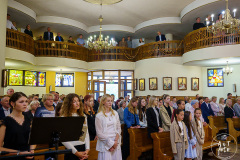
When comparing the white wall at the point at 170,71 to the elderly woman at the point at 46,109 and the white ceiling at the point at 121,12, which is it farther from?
the elderly woman at the point at 46,109

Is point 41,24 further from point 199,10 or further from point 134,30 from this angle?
point 199,10

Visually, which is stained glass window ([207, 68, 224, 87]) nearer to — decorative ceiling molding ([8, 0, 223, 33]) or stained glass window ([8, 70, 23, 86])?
decorative ceiling molding ([8, 0, 223, 33])

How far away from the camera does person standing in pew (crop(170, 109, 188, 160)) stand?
15.5 ft

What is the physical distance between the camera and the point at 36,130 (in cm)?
236

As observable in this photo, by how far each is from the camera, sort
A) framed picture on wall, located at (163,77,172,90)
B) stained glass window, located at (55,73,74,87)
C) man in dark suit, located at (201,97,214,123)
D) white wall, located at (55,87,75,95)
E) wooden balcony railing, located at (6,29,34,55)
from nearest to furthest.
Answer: man in dark suit, located at (201,97,214,123), wooden balcony railing, located at (6,29,34,55), framed picture on wall, located at (163,77,172,90), white wall, located at (55,87,75,95), stained glass window, located at (55,73,74,87)

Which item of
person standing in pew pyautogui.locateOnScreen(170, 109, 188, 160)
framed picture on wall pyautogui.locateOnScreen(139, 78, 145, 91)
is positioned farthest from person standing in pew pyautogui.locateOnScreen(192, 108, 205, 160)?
framed picture on wall pyautogui.locateOnScreen(139, 78, 145, 91)

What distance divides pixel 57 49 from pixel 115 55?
13.6 ft

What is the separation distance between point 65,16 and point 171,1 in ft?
23.7

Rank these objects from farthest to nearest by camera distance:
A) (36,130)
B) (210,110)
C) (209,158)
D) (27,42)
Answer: (27,42) < (210,110) < (209,158) < (36,130)

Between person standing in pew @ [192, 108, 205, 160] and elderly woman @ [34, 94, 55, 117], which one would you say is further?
person standing in pew @ [192, 108, 205, 160]

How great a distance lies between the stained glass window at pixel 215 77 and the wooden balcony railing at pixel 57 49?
919 cm

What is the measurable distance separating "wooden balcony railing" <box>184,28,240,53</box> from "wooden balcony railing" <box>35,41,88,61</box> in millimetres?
7394

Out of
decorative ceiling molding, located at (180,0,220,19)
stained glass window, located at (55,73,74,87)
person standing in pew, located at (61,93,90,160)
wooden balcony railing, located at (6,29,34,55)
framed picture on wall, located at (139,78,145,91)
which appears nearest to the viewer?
person standing in pew, located at (61,93,90,160)

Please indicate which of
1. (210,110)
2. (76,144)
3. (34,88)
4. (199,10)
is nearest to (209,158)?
(210,110)
